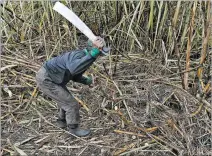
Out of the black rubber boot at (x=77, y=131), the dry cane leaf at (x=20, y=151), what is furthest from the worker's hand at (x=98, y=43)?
the dry cane leaf at (x=20, y=151)

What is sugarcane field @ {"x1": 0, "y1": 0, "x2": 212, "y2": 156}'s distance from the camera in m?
2.62

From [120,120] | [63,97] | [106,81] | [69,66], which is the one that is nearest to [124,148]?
[120,120]

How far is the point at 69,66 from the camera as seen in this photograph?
249 centimetres

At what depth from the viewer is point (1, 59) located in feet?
11.5

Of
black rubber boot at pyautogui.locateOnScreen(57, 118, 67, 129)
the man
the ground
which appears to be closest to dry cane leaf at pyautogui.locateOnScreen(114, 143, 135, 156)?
the ground

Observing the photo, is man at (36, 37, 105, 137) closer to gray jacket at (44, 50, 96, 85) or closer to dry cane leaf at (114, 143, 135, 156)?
gray jacket at (44, 50, 96, 85)

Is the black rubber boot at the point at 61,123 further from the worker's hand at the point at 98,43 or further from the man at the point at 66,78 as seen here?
the worker's hand at the point at 98,43

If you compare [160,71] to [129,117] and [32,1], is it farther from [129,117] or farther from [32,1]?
[32,1]

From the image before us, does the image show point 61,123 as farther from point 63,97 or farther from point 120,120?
point 120,120

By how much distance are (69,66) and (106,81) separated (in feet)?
2.63

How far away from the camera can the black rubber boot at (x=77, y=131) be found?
2.73 m

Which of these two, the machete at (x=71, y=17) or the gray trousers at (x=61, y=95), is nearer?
the machete at (x=71, y=17)

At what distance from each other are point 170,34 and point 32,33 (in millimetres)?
1261

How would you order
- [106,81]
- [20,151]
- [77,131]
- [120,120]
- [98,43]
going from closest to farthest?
[98,43], [20,151], [77,131], [120,120], [106,81]
